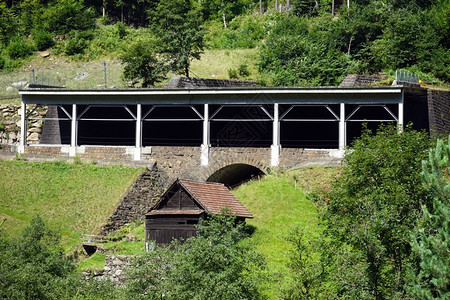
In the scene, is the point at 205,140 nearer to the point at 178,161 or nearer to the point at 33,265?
the point at 178,161

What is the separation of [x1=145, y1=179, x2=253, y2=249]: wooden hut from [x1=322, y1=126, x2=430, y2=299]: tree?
7.89 metres

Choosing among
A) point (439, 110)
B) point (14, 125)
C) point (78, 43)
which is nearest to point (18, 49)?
point (78, 43)

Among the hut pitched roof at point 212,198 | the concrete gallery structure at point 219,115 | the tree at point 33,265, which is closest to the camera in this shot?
the tree at point 33,265

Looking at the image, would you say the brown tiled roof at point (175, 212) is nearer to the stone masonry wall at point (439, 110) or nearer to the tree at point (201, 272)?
the tree at point (201, 272)

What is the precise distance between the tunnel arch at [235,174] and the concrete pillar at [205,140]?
92 centimetres

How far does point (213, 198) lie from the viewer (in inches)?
1677

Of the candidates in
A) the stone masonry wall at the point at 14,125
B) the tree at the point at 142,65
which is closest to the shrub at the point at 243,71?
the tree at the point at 142,65

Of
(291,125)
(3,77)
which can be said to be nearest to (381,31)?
(291,125)

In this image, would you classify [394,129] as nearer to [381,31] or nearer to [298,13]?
[381,31]

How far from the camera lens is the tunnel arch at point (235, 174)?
A: 169ft

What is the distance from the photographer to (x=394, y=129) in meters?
37.4

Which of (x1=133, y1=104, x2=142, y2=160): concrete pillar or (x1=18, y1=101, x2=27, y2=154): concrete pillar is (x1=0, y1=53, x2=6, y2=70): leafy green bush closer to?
(x1=18, y1=101, x2=27, y2=154): concrete pillar

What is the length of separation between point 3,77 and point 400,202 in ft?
154

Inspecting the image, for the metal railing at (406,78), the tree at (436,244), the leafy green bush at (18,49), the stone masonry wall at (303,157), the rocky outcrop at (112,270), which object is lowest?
the rocky outcrop at (112,270)
